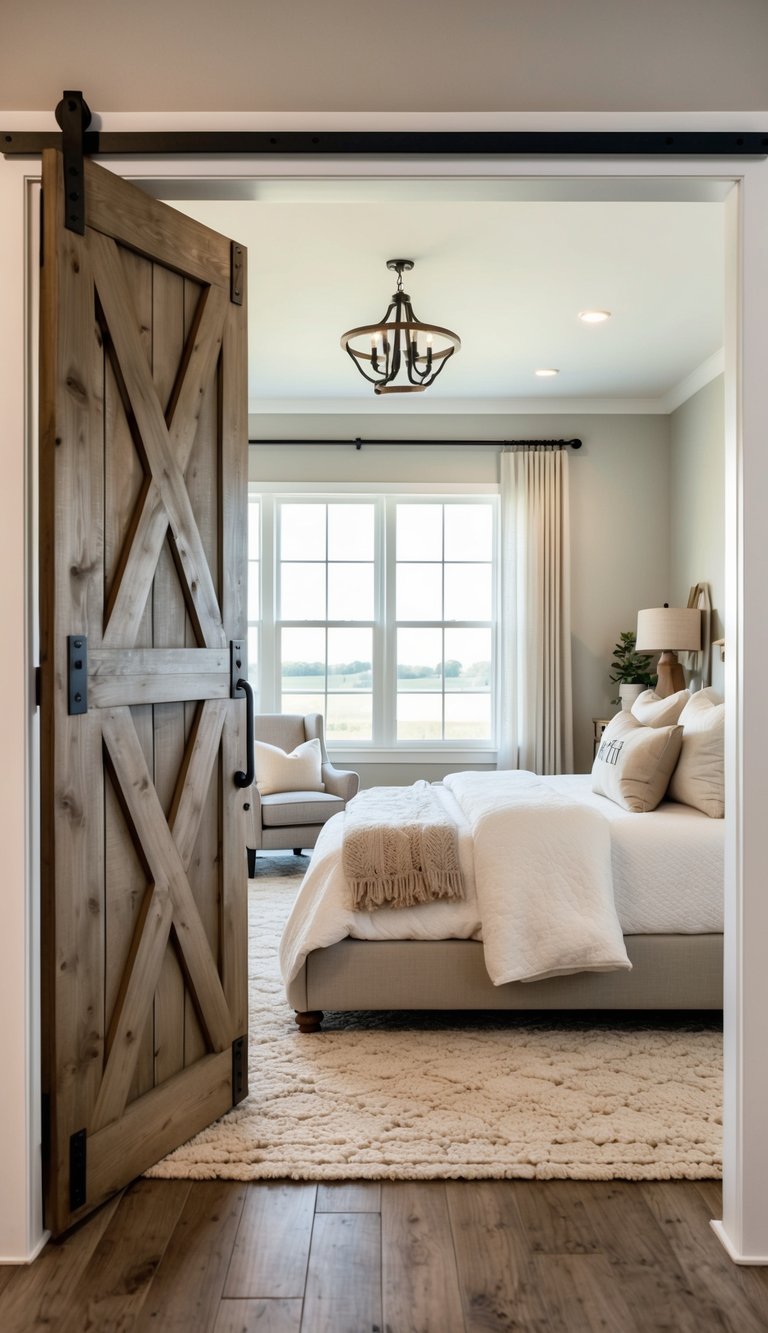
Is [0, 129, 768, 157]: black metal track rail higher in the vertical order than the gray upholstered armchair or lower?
higher

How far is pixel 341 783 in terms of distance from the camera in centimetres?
574

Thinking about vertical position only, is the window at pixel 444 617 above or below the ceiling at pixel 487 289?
below

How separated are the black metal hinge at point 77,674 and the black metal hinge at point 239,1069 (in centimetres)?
113

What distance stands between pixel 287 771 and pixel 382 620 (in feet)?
4.92

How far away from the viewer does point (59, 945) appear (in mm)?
1989

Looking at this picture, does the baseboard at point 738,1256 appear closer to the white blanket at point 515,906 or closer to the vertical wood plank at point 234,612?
the white blanket at point 515,906

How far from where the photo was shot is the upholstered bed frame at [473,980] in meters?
3.11

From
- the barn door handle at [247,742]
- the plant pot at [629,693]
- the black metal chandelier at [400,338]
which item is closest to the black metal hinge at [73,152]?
the barn door handle at [247,742]

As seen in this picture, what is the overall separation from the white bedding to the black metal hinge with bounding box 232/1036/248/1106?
0.46m

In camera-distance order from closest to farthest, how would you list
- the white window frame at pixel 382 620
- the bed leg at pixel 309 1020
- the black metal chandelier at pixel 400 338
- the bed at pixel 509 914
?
the bed at pixel 509 914 → the bed leg at pixel 309 1020 → the black metal chandelier at pixel 400 338 → the white window frame at pixel 382 620

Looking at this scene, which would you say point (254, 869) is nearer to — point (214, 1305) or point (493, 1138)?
point (493, 1138)

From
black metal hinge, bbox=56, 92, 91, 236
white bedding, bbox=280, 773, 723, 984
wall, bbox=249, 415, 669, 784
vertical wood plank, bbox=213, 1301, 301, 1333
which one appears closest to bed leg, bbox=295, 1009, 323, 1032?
white bedding, bbox=280, 773, 723, 984

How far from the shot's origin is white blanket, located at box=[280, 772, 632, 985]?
298 cm

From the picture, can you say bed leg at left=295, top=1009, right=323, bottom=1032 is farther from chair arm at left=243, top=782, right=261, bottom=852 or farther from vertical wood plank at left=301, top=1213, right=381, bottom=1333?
chair arm at left=243, top=782, right=261, bottom=852
